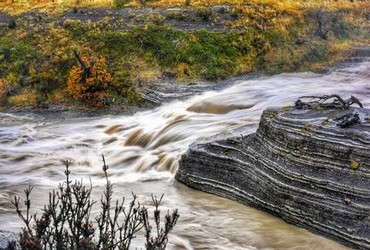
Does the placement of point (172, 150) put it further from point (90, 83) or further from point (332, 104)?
point (90, 83)

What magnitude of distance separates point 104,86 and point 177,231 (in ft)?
44.5

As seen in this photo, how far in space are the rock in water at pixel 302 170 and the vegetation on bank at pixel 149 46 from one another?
10.8 metres

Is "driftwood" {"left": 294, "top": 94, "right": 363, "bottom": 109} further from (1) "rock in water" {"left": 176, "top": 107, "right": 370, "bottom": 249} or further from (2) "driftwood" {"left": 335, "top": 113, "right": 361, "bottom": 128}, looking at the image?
(2) "driftwood" {"left": 335, "top": 113, "right": 361, "bottom": 128}

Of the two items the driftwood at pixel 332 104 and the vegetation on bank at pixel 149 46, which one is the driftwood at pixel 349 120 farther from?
the vegetation on bank at pixel 149 46

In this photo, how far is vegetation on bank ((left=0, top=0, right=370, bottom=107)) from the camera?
2328 cm

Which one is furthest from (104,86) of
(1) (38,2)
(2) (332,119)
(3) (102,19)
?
(2) (332,119)

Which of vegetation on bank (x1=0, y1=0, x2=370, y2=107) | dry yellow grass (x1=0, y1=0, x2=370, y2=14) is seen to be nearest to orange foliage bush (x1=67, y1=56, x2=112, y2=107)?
vegetation on bank (x1=0, y1=0, x2=370, y2=107)

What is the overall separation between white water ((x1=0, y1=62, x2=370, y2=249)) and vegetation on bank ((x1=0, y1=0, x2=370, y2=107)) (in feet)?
6.40

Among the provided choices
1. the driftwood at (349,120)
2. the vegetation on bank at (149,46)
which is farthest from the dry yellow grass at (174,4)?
the driftwood at (349,120)

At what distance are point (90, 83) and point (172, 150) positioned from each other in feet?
28.7

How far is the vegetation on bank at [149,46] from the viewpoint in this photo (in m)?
23.3

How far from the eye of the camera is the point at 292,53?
25.8 meters

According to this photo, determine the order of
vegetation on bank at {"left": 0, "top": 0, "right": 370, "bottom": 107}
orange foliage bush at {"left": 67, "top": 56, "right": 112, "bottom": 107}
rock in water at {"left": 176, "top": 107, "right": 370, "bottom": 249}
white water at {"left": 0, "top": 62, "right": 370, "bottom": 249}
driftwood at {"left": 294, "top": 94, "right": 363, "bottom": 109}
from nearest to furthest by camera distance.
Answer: rock in water at {"left": 176, "top": 107, "right": 370, "bottom": 249} → white water at {"left": 0, "top": 62, "right": 370, "bottom": 249} → driftwood at {"left": 294, "top": 94, "right": 363, "bottom": 109} → orange foliage bush at {"left": 67, "top": 56, "right": 112, "bottom": 107} → vegetation on bank at {"left": 0, "top": 0, "right": 370, "bottom": 107}

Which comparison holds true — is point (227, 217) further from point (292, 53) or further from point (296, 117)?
point (292, 53)
